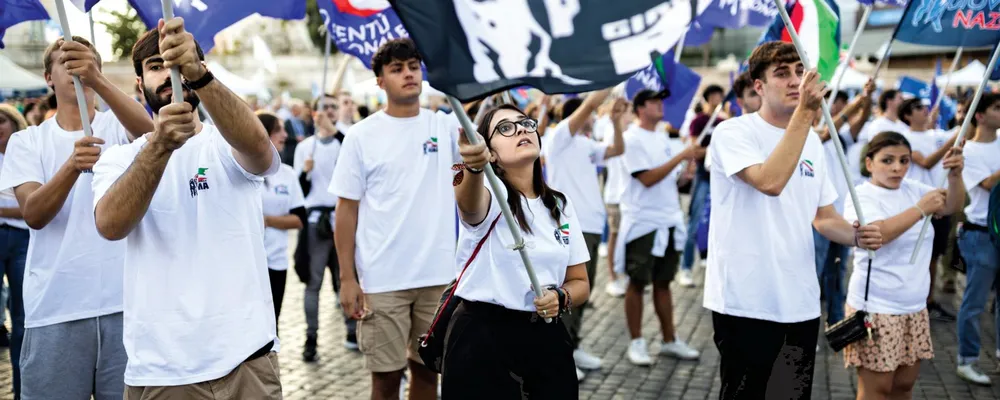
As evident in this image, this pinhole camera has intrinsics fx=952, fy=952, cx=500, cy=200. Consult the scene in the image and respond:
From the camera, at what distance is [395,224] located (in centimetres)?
499

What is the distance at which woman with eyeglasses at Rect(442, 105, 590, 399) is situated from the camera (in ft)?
11.5

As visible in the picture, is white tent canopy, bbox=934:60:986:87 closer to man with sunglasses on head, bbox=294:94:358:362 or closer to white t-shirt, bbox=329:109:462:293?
man with sunglasses on head, bbox=294:94:358:362

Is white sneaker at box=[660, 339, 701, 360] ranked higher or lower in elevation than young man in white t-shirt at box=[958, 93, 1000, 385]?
lower

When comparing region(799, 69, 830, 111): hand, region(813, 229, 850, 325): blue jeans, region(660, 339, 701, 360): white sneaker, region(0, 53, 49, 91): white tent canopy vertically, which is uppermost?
region(0, 53, 49, 91): white tent canopy

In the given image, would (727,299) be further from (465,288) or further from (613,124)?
(613,124)

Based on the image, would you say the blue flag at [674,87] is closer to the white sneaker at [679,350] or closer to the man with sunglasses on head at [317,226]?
the white sneaker at [679,350]

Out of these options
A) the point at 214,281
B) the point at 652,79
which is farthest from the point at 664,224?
the point at 214,281

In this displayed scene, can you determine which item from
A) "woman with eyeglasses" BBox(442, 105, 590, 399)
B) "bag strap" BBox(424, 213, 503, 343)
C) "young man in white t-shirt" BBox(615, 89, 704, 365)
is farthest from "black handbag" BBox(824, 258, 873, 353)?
"young man in white t-shirt" BBox(615, 89, 704, 365)

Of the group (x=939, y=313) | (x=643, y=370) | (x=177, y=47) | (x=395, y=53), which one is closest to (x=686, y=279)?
(x=939, y=313)

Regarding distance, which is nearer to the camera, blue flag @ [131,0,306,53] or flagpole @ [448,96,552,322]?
flagpole @ [448,96,552,322]

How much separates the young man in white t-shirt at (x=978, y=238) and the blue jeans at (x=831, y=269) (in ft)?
3.21

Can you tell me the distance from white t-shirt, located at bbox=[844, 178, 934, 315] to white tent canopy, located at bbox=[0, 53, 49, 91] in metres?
14.2

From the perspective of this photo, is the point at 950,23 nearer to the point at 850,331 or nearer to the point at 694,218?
the point at 850,331

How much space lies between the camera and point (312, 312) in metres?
7.36
